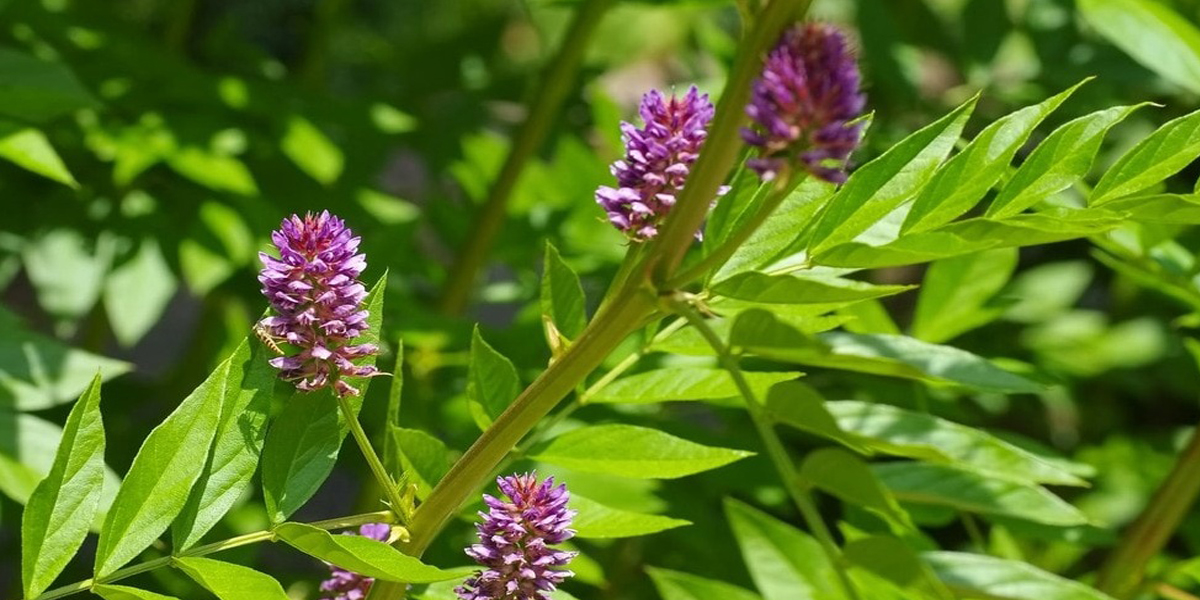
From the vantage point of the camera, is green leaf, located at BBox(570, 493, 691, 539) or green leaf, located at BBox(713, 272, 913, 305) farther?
green leaf, located at BBox(570, 493, 691, 539)

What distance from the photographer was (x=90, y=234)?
121 centimetres

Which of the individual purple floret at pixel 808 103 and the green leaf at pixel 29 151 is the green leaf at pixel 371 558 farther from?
the green leaf at pixel 29 151

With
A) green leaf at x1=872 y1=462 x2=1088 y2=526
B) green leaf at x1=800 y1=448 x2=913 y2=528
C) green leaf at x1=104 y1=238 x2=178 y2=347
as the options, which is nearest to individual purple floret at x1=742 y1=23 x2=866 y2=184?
green leaf at x1=800 y1=448 x2=913 y2=528

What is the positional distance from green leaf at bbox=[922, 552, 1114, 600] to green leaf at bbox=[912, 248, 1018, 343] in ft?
0.64

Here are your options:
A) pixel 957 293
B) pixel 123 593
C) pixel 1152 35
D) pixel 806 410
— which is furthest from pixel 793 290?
pixel 1152 35

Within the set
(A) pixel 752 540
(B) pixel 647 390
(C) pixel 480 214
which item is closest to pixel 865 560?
(B) pixel 647 390

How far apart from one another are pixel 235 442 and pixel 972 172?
0.29 meters

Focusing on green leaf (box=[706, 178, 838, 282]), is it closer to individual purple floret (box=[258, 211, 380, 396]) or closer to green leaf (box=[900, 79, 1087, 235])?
green leaf (box=[900, 79, 1087, 235])

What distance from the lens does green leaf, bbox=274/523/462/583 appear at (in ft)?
1.48

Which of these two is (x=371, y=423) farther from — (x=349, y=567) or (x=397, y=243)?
(x=349, y=567)

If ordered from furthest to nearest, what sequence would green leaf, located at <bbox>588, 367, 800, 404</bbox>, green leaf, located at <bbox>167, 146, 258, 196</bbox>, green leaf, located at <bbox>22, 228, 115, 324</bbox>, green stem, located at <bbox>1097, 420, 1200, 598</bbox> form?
green leaf, located at <bbox>22, 228, 115, 324</bbox>, green leaf, located at <bbox>167, 146, 258, 196</bbox>, green stem, located at <bbox>1097, 420, 1200, 598</bbox>, green leaf, located at <bbox>588, 367, 800, 404</bbox>

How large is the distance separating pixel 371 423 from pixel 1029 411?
2.74ft

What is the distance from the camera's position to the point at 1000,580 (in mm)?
698

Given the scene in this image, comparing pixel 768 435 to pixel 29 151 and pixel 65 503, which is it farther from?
pixel 29 151
